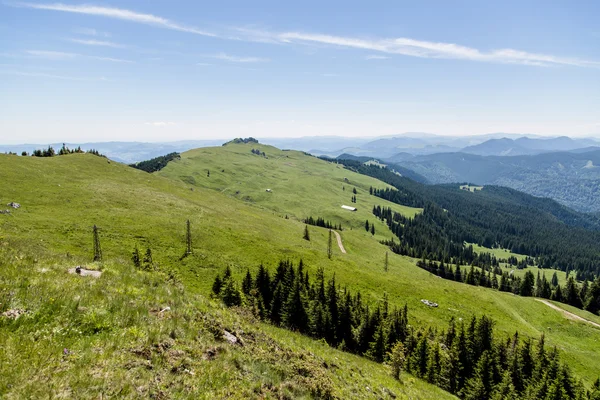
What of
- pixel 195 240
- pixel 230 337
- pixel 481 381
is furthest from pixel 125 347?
pixel 195 240

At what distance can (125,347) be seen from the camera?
36.7 feet

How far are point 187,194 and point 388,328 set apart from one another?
97841 mm

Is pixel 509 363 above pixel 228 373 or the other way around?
the other way around

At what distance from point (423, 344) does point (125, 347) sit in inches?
2027

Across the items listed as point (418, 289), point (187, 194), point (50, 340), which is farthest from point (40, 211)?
point (418, 289)

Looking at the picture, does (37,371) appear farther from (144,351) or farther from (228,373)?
(228,373)

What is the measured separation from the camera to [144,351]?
11.3 m

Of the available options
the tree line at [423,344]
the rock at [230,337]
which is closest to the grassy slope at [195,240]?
the tree line at [423,344]

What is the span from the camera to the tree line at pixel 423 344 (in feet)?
156

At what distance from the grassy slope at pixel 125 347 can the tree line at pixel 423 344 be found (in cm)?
3083

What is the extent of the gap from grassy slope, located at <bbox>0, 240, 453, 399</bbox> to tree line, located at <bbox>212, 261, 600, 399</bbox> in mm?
30826

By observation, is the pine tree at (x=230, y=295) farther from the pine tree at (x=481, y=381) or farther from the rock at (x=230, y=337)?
the pine tree at (x=481, y=381)

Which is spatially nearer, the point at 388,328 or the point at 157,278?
the point at 157,278

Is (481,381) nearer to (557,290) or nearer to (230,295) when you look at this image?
(230,295)
